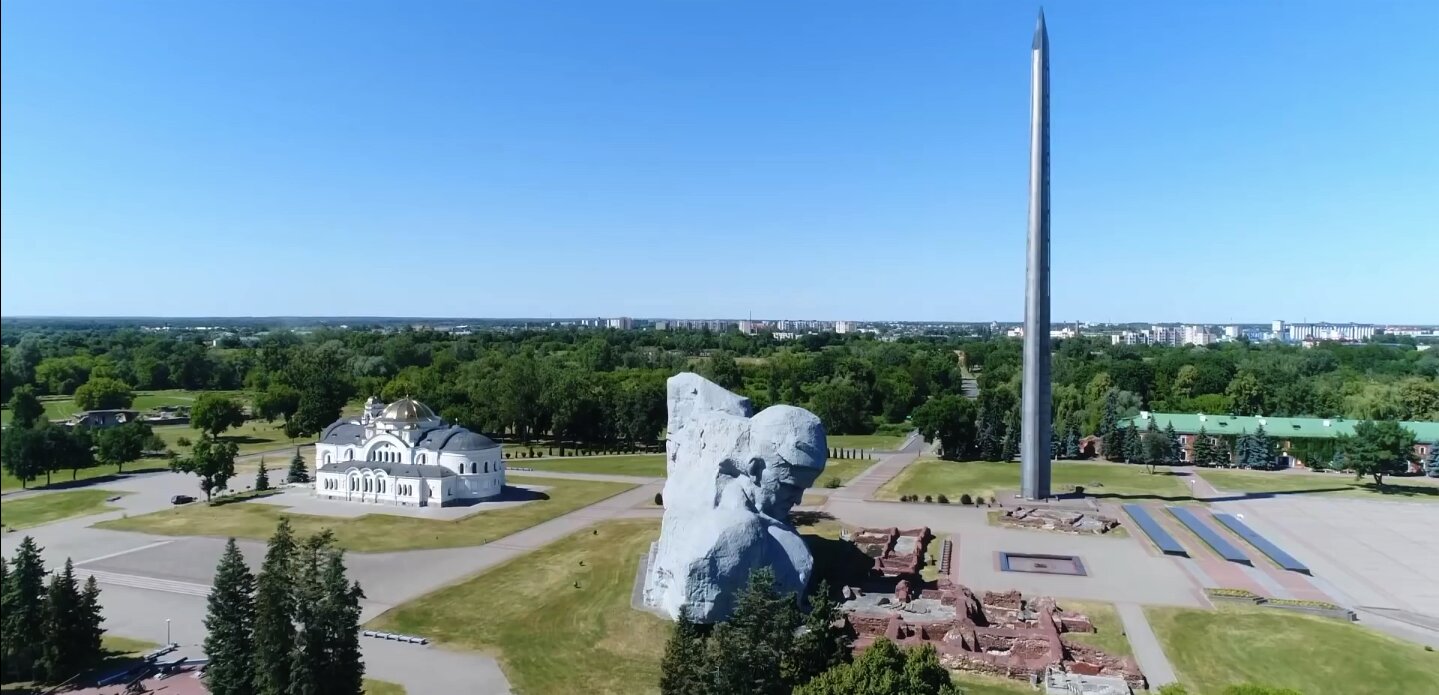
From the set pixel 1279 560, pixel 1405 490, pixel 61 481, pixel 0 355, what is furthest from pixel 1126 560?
pixel 61 481

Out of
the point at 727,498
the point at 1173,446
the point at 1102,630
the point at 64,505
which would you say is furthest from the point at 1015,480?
the point at 64,505

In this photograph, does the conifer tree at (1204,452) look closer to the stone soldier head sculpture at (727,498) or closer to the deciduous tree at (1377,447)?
the deciduous tree at (1377,447)

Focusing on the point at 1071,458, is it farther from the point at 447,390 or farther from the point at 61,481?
the point at 61,481

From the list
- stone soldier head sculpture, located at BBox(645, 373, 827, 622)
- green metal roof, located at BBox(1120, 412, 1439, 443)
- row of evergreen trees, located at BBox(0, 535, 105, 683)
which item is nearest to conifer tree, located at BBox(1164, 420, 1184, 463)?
green metal roof, located at BBox(1120, 412, 1439, 443)

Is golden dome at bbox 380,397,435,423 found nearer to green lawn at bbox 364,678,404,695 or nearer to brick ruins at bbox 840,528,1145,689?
green lawn at bbox 364,678,404,695

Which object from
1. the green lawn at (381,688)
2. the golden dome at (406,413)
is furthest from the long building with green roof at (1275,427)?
the green lawn at (381,688)

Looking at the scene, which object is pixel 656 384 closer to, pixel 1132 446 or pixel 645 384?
pixel 645 384
